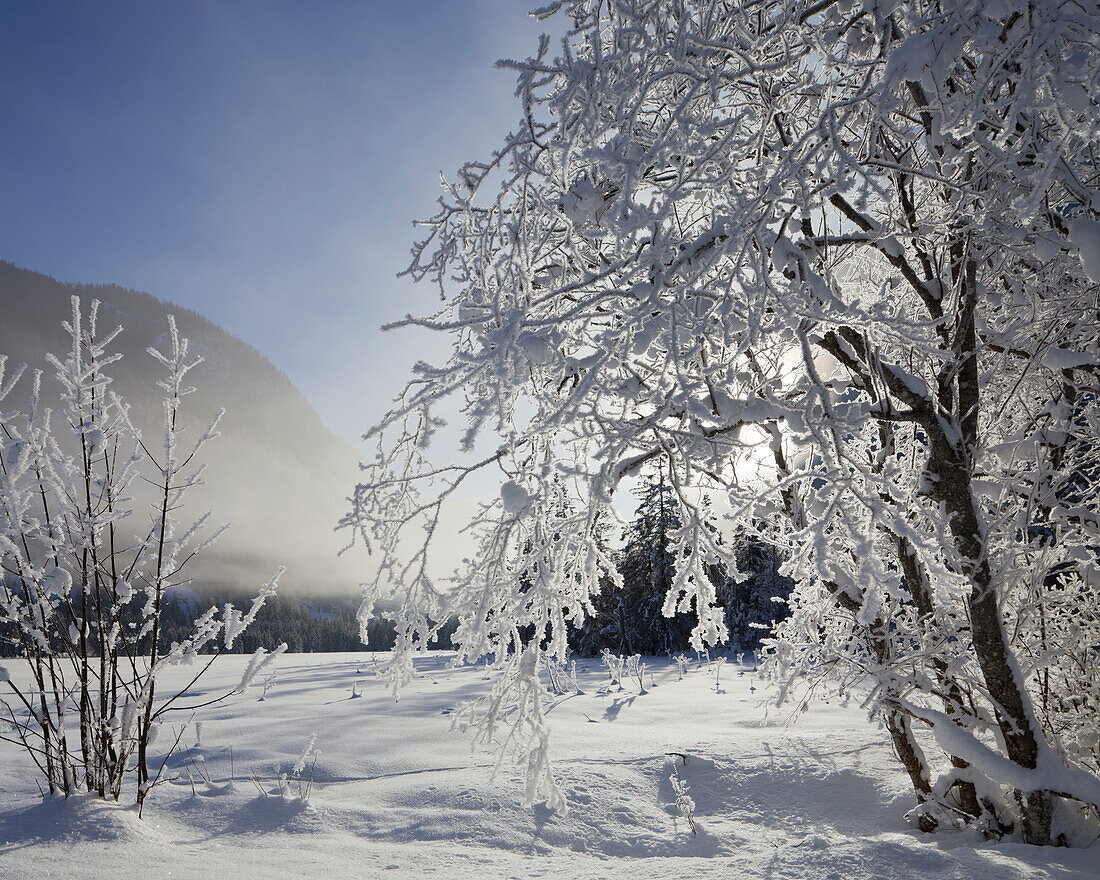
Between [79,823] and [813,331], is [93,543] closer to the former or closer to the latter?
[79,823]

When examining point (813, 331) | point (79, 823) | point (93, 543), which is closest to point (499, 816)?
point (79, 823)

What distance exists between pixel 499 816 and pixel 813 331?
11.9ft

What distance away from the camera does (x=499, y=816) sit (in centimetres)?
383

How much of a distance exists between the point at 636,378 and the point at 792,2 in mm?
1816

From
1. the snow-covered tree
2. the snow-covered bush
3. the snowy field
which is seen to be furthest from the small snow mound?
the snow-covered tree

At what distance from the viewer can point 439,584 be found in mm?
2559

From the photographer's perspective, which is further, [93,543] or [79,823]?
[93,543]

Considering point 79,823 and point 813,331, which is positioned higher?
point 813,331

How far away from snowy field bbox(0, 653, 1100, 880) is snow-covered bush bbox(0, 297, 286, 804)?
48 cm

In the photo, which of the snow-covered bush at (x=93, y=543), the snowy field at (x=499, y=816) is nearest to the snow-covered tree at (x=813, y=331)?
the snowy field at (x=499, y=816)

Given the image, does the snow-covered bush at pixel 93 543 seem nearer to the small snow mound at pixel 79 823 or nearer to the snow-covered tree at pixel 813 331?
the small snow mound at pixel 79 823

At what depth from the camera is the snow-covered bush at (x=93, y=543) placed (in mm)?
3365

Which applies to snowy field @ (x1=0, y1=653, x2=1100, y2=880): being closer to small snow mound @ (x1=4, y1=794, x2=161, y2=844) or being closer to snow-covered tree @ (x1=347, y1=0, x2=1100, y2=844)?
small snow mound @ (x1=4, y1=794, x2=161, y2=844)

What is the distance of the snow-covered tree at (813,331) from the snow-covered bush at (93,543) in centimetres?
181
